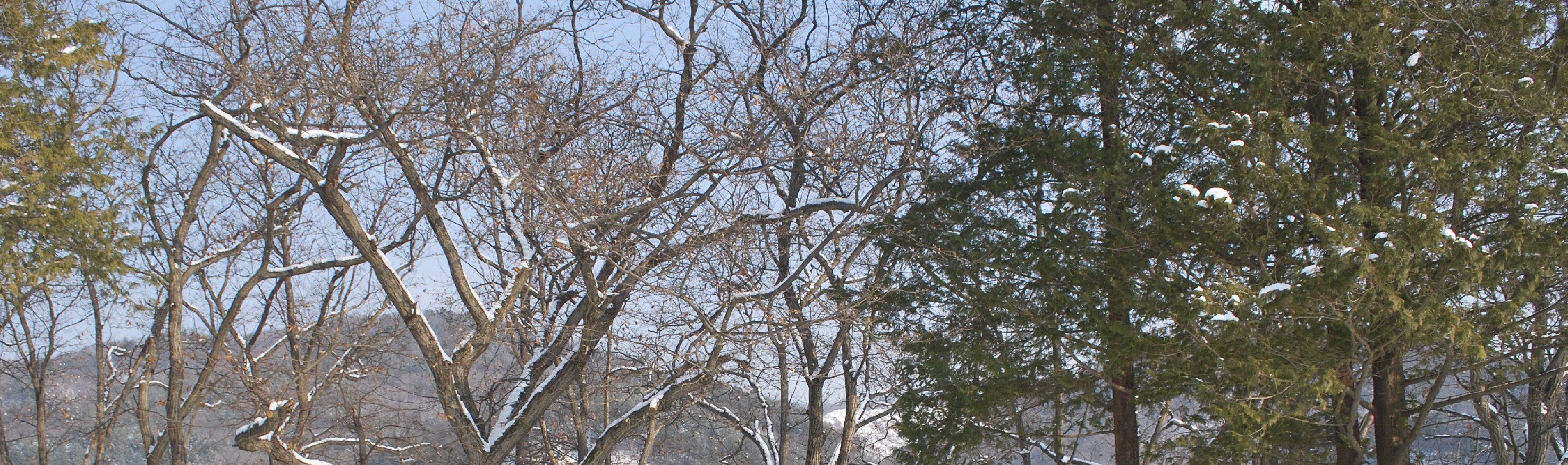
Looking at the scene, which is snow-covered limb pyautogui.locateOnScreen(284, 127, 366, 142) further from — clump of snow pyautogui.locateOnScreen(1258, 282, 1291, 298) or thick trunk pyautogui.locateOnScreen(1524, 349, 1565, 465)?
thick trunk pyautogui.locateOnScreen(1524, 349, 1565, 465)

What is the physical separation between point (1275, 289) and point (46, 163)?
9554 millimetres

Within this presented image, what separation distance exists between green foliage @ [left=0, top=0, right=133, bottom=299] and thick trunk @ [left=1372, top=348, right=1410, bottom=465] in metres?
10.8

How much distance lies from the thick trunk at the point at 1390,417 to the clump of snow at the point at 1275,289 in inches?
70.9

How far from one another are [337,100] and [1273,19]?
785 centimetres

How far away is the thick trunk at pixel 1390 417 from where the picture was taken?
7344 mm

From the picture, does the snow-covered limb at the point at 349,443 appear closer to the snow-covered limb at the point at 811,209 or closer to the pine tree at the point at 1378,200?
the snow-covered limb at the point at 811,209

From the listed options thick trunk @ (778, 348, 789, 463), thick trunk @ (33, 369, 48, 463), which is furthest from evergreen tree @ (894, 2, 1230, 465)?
thick trunk @ (33, 369, 48, 463)

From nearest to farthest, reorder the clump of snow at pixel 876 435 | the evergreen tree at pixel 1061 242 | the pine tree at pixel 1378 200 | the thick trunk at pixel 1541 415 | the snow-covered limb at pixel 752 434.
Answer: the pine tree at pixel 1378 200 < the evergreen tree at pixel 1061 242 < the thick trunk at pixel 1541 415 < the clump of snow at pixel 876 435 < the snow-covered limb at pixel 752 434

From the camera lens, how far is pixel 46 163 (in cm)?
754

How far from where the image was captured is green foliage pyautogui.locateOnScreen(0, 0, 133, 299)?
7.35m

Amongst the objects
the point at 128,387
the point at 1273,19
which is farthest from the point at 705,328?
the point at 128,387

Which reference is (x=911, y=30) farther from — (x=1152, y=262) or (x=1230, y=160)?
(x=1230, y=160)

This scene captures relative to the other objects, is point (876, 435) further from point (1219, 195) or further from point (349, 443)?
point (1219, 195)

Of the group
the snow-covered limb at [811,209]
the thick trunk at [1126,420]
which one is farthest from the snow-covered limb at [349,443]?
the thick trunk at [1126,420]
